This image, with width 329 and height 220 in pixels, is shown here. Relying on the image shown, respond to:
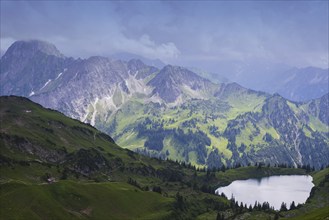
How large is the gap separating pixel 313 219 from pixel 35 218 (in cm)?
12125

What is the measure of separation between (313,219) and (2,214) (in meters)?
132

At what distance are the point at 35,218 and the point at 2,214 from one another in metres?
14.2

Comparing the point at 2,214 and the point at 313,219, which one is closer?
the point at 313,219

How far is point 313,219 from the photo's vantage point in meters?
136

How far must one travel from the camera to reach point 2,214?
194500 millimetres

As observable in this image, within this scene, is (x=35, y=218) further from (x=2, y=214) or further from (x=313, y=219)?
(x=313, y=219)

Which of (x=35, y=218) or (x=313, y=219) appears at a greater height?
(x=313, y=219)

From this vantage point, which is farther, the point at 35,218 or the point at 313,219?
the point at 35,218

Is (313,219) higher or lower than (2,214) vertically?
higher

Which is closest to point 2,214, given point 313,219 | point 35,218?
point 35,218

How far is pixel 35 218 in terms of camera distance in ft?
648
